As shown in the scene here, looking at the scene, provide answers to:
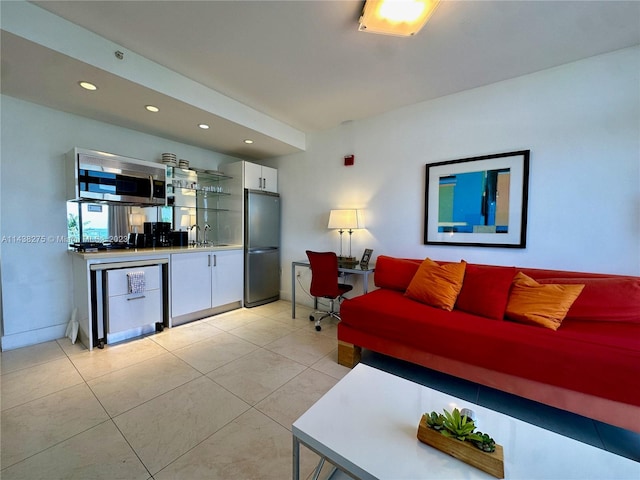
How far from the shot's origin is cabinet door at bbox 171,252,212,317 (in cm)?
296

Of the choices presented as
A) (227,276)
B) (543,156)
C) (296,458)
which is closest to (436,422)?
(296,458)

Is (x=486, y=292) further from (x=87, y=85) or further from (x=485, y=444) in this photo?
(x=87, y=85)

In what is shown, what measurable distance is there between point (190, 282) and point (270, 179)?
1.96 metres

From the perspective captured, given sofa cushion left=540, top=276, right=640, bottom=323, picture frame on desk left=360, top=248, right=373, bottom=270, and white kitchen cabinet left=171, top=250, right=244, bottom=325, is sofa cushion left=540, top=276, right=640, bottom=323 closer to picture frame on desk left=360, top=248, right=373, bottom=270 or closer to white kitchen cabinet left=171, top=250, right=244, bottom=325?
picture frame on desk left=360, top=248, right=373, bottom=270

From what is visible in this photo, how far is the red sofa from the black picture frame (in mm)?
444

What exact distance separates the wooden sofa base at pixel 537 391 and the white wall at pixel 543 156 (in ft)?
4.05

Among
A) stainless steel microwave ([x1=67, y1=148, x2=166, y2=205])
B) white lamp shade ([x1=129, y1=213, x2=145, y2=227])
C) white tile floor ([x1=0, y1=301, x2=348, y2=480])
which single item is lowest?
white tile floor ([x1=0, y1=301, x2=348, y2=480])

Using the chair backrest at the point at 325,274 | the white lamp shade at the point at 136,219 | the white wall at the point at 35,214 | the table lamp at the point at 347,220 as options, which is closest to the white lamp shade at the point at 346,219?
the table lamp at the point at 347,220

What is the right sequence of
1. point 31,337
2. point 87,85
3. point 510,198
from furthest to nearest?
point 31,337
point 510,198
point 87,85

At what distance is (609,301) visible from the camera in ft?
5.84

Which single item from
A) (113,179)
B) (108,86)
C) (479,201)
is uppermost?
(108,86)

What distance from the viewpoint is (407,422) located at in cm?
105

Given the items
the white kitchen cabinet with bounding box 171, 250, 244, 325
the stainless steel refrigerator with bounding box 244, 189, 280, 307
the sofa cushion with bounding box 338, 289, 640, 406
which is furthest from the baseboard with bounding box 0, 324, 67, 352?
the sofa cushion with bounding box 338, 289, 640, 406

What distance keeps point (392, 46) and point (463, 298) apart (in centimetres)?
209
